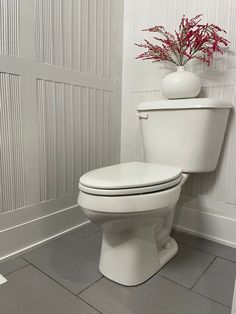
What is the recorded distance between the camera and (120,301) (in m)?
0.88

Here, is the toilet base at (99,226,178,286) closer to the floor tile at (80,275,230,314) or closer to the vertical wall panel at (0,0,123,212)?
the floor tile at (80,275,230,314)

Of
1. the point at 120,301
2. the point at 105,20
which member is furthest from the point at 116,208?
the point at 105,20

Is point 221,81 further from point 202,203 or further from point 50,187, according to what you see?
point 50,187

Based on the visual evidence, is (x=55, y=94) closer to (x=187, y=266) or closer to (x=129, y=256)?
(x=129, y=256)

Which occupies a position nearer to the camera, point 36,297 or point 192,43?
point 36,297

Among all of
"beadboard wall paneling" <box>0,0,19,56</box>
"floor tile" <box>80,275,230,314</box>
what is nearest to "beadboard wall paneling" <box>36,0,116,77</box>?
"beadboard wall paneling" <box>0,0,19,56</box>

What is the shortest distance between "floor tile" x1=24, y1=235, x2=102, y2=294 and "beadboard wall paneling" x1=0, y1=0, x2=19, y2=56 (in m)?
0.90

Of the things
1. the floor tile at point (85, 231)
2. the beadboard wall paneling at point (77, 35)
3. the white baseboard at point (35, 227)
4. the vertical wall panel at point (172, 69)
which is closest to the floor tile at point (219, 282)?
the vertical wall panel at point (172, 69)

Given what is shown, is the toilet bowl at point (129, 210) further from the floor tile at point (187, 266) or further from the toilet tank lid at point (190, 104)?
the toilet tank lid at point (190, 104)

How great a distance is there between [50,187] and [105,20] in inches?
39.9

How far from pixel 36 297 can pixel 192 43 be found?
4.16 ft

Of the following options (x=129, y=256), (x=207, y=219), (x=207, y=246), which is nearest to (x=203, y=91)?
(x=207, y=219)

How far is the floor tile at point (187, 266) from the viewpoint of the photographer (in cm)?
101

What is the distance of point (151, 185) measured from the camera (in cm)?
87
